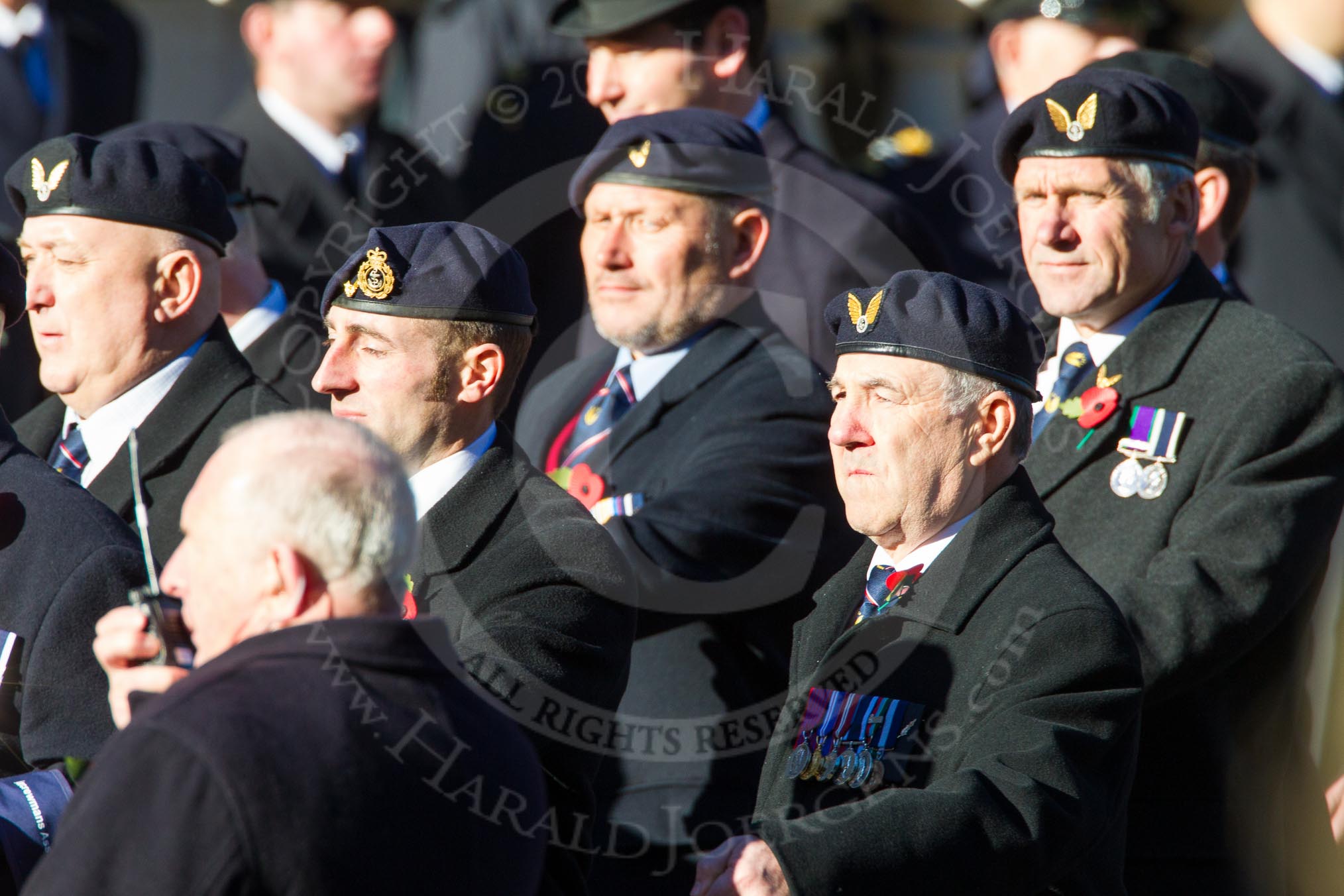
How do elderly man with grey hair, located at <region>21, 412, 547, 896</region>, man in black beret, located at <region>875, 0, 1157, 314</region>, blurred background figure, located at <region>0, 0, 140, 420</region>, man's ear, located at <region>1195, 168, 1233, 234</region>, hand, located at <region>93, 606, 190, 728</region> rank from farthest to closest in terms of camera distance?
1. man in black beret, located at <region>875, 0, 1157, 314</region>
2. blurred background figure, located at <region>0, 0, 140, 420</region>
3. man's ear, located at <region>1195, 168, 1233, 234</region>
4. hand, located at <region>93, 606, 190, 728</region>
5. elderly man with grey hair, located at <region>21, 412, 547, 896</region>

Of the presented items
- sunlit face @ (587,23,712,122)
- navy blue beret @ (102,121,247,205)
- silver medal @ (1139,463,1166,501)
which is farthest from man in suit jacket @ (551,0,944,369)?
silver medal @ (1139,463,1166,501)

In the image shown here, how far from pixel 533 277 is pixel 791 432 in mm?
1576

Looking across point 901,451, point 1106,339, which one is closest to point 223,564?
point 901,451

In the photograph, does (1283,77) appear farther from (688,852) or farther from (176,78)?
(176,78)

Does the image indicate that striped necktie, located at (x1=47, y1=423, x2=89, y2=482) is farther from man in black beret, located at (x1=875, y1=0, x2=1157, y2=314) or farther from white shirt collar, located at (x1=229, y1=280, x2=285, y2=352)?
man in black beret, located at (x1=875, y1=0, x2=1157, y2=314)

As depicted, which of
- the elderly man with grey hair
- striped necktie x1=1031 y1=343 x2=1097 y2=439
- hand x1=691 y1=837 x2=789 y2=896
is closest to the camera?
the elderly man with grey hair

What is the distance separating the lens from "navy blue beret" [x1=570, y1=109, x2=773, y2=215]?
15.5 ft

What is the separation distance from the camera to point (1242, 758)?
4.02 meters

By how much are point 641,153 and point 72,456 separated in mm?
1587

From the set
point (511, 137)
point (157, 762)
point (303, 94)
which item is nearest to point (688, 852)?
point (157, 762)

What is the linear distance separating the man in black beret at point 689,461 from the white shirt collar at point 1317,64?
8.03 ft

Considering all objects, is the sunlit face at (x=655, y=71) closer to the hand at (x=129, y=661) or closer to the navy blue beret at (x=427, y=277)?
the navy blue beret at (x=427, y=277)

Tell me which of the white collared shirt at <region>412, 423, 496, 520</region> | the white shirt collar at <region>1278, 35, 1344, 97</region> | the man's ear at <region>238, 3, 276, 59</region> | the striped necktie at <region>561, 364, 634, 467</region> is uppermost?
the man's ear at <region>238, 3, 276, 59</region>

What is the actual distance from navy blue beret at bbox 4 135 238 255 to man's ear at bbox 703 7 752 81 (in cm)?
166
